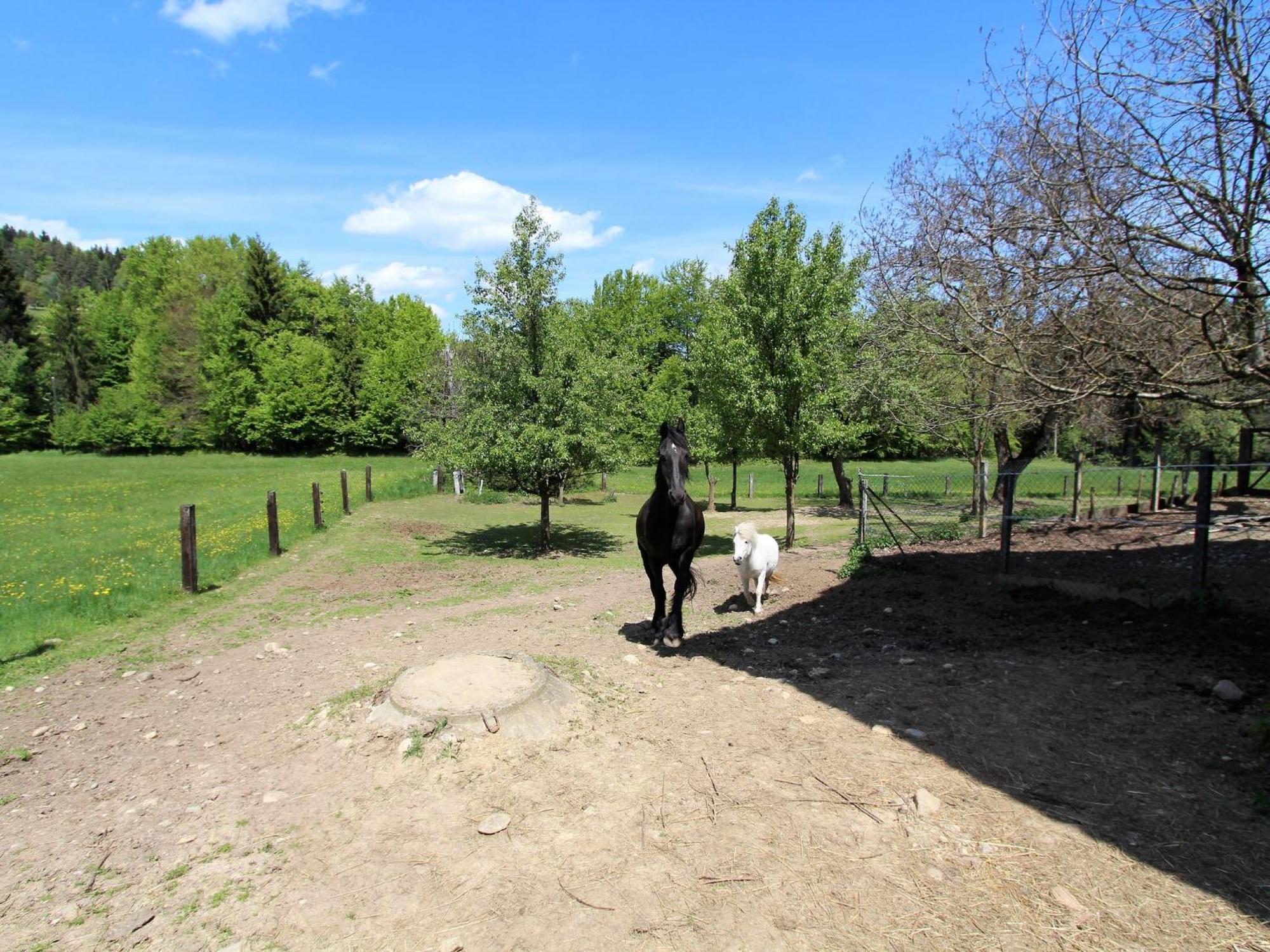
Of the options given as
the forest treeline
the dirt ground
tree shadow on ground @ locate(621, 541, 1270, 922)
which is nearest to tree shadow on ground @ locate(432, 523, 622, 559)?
tree shadow on ground @ locate(621, 541, 1270, 922)

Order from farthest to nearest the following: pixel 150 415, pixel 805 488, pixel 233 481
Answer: pixel 150 415, pixel 805 488, pixel 233 481

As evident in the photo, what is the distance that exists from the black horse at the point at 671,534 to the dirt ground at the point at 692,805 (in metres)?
0.82

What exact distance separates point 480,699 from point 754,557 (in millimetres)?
4949

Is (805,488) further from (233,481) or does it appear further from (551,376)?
(233,481)

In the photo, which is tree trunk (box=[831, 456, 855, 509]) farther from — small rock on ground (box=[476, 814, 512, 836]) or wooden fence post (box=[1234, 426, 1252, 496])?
small rock on ground (box=[476, 814, 512, 836])

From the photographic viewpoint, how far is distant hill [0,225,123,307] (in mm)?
112875

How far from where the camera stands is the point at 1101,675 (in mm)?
6176

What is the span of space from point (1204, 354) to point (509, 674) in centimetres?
650

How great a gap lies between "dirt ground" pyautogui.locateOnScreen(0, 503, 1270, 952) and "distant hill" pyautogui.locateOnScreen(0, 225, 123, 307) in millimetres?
132507

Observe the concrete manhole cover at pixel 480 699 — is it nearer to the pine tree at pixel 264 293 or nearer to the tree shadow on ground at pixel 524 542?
the tree shadow on ground at pixel 524 542

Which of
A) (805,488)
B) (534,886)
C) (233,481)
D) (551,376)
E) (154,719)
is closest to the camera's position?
(534,886)

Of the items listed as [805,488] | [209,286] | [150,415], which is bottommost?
[805,488]

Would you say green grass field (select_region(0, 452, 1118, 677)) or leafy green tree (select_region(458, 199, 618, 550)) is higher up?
leafy green tree (select_region(458, 199, 618, 550))

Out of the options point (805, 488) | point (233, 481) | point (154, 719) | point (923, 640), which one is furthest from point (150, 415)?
point (923, 640)
